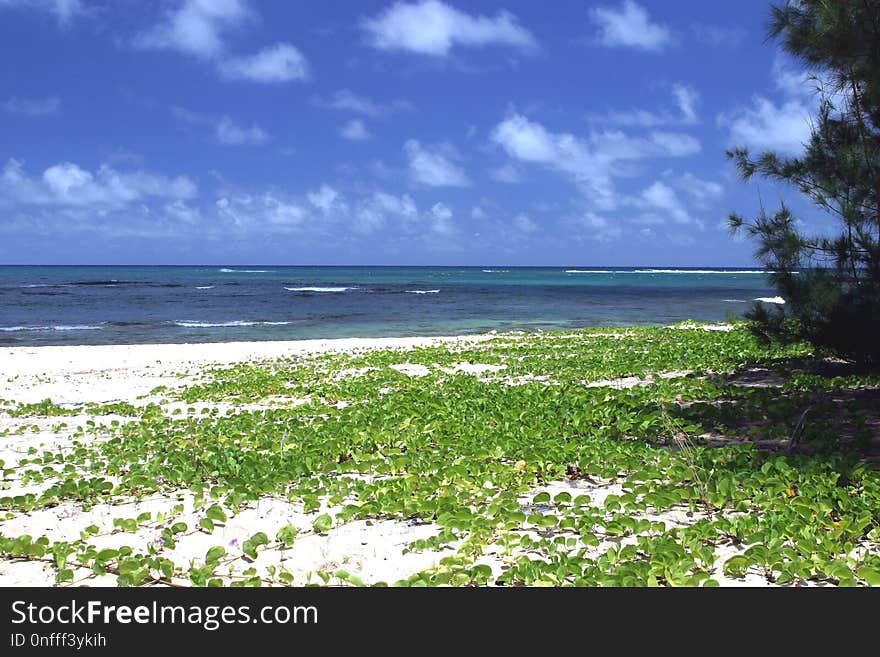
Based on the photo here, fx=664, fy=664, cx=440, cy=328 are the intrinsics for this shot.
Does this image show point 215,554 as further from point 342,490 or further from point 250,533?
point 342,490

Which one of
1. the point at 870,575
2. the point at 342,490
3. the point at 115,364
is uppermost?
the point at 870,575

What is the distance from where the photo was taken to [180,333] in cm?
3272

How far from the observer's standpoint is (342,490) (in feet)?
21.6

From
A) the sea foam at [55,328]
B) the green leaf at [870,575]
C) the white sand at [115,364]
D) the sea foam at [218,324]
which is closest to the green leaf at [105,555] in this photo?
the green leaf at [870,575]

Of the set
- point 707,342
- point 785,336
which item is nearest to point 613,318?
point 707,342

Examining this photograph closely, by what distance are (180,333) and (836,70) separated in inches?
1170

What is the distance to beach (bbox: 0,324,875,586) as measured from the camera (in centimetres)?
484

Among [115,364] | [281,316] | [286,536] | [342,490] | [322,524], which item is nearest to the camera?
[286,536]

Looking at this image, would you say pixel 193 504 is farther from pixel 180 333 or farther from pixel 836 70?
pixel 180 333

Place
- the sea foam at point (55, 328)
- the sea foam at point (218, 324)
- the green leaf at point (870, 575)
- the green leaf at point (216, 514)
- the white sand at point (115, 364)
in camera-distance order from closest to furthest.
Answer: the green leaf at point (870, 575), the green leaf at point (216, 514), the white sand at point (115, 364), the sea foam at point (55, 328), the sea foam at point (218, 324)

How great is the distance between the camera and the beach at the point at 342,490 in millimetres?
4844

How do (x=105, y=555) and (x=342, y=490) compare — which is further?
(x=342, y=490)

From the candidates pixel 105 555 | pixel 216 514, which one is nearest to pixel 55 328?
pixel 216 514

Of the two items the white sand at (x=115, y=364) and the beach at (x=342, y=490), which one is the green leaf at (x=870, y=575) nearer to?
the beach at (x=342, y=490)
